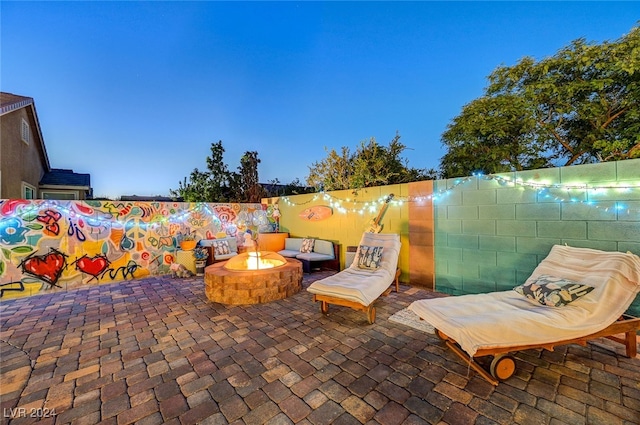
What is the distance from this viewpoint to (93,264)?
5.40 meters

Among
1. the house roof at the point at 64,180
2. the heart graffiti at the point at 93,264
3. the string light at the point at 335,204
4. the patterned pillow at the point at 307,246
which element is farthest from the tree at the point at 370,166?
the house roof at the point at 64,180

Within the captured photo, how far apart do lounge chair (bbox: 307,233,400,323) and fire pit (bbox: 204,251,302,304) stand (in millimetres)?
836

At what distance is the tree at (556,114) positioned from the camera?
727cm

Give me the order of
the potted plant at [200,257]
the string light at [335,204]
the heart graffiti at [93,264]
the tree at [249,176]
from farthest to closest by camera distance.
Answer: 1. the tree at [249,176]
2. the potted plant at [200,257]
3. the heart graffiti at [93,264]
4. the string light at [335,204]

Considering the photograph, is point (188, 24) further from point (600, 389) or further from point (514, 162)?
point (514, 162)

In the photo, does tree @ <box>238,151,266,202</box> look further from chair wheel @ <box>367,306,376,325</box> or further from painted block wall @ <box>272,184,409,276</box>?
chair wheel @ <box>367,306,376,325</box>

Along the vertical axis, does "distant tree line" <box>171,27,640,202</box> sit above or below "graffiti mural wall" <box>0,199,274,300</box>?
above

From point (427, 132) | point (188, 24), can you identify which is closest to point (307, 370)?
point (188, 24)

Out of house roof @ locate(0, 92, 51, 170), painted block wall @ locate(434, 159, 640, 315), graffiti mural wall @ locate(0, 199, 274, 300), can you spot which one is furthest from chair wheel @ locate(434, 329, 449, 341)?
house roof @ locate(0, 92, 51, 170)

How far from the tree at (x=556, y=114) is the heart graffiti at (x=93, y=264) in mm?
11459

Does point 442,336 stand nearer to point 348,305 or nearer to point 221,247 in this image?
point 348,305

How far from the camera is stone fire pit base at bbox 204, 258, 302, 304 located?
4.12 metres

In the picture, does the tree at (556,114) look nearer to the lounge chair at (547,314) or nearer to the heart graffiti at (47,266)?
the lounge chair at (547,314)

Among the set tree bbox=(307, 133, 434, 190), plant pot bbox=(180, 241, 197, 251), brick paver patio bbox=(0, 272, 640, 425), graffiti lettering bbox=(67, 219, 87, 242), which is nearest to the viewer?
brick paver patio bbox=(0, 272, 640, 425)
